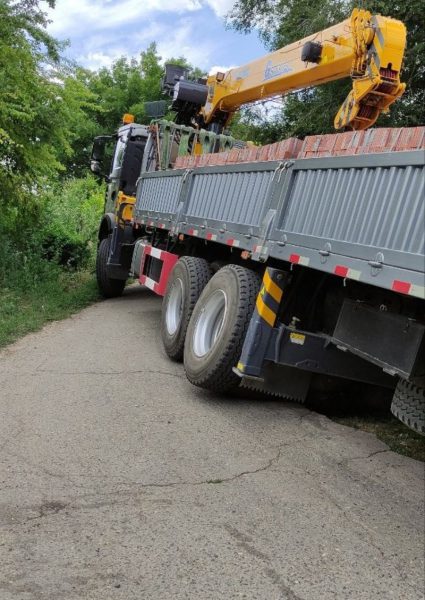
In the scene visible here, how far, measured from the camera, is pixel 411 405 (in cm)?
397

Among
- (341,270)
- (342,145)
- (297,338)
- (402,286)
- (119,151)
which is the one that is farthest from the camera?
(119,151)

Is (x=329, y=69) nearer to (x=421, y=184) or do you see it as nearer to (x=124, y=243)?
(x=421, y=184)

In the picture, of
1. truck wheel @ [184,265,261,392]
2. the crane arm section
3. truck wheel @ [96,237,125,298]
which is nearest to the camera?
truck wheel @ [184,265,261,392]

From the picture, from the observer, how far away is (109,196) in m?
12.6

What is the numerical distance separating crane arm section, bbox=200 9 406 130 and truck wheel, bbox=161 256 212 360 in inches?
88.4

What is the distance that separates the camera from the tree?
1291 centimetres

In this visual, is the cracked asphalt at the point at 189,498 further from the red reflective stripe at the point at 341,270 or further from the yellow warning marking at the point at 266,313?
the red reflective stripe at the point at 341,270

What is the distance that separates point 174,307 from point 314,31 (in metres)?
9.61

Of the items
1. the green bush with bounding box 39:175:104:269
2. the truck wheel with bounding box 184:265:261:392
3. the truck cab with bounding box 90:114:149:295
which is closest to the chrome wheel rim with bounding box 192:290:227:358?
the truck wheel with bounding box 184:265:261:392

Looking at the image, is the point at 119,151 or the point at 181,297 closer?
the point at 181,297

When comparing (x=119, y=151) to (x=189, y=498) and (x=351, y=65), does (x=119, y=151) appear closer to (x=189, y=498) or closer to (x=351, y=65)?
(x=351, y=65)

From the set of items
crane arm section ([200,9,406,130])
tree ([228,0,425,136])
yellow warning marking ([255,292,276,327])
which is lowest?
yellow warning marking ([255,292,276,327])

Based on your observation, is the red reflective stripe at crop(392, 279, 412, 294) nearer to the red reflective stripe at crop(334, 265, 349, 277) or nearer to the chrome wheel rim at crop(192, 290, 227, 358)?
the red reflective stripe at crop(334, 265, 349, 277)

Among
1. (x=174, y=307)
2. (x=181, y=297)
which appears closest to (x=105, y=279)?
(x=174, y=307)
